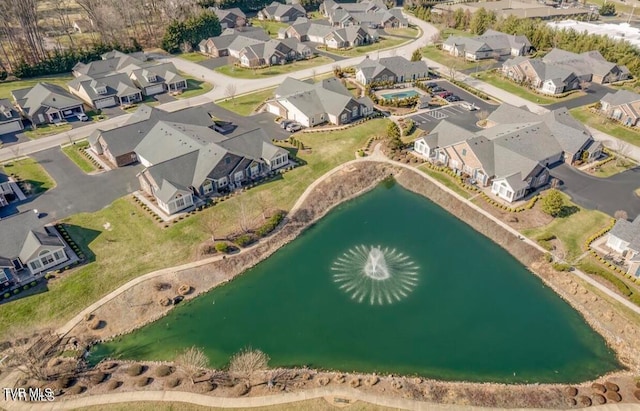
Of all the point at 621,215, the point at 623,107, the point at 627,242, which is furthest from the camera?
the point at 623,107

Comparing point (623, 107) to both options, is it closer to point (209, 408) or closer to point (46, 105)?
point (209, 408)

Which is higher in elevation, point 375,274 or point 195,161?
point 195,161

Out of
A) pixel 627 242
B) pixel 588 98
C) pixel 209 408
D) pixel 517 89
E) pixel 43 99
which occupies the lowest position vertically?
pixel 209 408

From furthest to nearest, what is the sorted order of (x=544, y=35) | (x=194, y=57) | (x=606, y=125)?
(x=544, y=35)
(x=194, y=57)
(x=606, y=125)

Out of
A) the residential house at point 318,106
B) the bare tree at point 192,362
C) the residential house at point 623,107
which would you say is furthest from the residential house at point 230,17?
the bare tree at point 192,362

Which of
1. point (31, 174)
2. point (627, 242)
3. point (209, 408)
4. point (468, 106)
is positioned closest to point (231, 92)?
point (31, 174)

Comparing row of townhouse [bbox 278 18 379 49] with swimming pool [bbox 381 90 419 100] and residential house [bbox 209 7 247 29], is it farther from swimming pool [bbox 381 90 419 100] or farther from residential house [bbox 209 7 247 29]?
swimming pool [bbox 381 90 419 100]

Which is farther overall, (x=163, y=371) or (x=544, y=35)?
(x=544, y=35)
